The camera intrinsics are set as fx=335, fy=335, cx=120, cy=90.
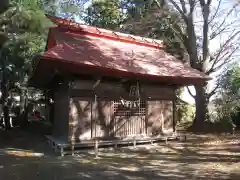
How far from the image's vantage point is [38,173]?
8383 mm

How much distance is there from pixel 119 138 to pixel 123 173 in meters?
4.49

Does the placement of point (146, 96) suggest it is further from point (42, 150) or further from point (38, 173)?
point (38, 173)

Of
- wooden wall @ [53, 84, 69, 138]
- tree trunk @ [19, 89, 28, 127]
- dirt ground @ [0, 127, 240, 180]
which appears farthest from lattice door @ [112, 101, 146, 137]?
tree trunk @ [19, 89, 28, 127]

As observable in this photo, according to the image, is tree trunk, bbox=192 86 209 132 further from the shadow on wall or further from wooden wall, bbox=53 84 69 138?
wooden wall, bbox=53 84 69 138

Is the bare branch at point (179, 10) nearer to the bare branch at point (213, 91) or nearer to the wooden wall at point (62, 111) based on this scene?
the bare branch at point (213, 91)

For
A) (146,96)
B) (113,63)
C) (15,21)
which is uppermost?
(15,21)

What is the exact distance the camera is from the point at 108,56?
514 inches

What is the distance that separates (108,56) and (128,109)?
226cm

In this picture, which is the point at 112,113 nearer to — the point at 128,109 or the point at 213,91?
the point at 128,109

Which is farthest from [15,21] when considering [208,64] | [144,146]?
[208,64]

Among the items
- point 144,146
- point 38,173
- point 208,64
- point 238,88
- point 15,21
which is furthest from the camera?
point 238,88

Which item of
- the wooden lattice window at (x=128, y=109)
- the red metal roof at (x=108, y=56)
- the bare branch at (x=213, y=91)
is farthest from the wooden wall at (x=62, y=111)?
the bare branch at (x=213, y=91)

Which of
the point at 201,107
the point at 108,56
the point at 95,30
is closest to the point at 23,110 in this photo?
the point at 95,30

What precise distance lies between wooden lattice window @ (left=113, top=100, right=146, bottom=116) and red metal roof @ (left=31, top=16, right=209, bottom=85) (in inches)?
52.1
